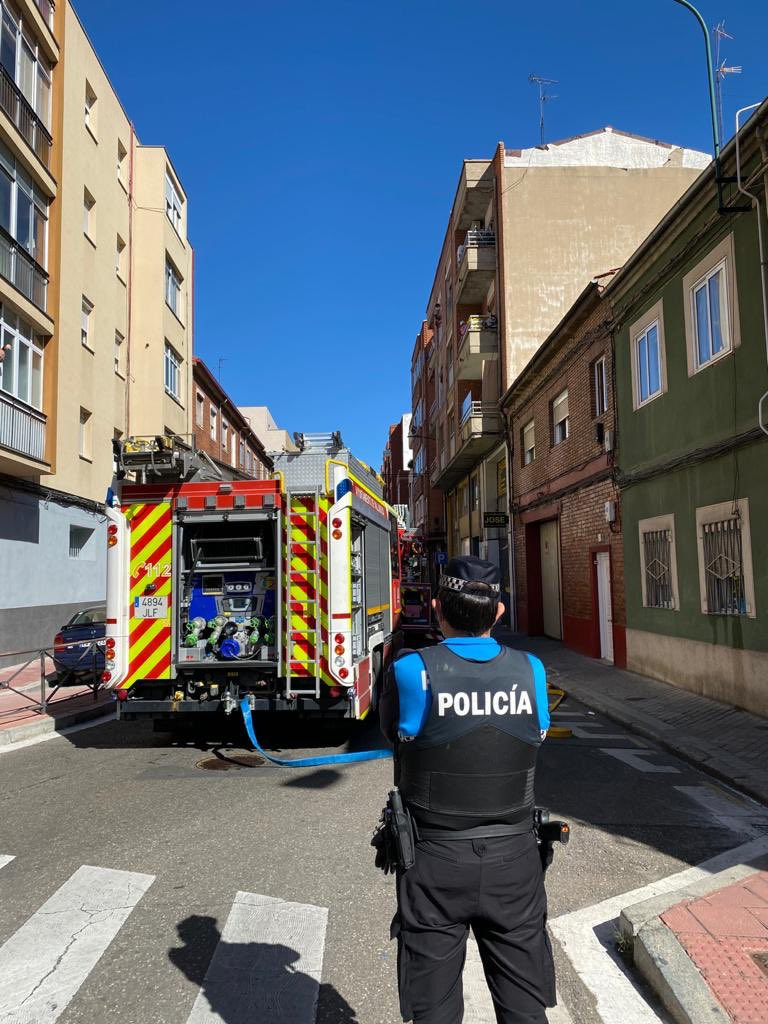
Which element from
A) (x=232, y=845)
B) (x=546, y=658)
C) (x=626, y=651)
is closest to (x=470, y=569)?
(x=232, y=845)

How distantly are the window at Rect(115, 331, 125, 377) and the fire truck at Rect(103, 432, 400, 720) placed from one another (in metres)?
15.7

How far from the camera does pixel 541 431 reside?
18.2 meters

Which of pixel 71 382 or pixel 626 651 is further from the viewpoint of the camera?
pixel 71 382

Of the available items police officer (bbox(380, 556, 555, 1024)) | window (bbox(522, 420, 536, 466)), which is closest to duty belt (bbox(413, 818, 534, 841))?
police officer (bbox(380, 556, 555, 1024))

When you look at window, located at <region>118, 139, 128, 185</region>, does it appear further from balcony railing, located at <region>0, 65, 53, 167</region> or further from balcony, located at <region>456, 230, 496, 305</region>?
balcony, located at <region>456, 230, 496, 305</region>

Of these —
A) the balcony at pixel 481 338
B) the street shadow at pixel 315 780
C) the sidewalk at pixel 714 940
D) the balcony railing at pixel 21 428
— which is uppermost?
the balcony at pixel 481 338

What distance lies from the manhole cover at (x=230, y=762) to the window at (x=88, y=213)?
55.1ft

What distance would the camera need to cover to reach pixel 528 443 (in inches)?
785

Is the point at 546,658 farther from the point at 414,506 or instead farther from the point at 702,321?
the point at 414,506

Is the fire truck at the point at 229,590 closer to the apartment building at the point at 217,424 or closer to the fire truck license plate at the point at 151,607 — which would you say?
the fire truck license plate at the point at 151,607

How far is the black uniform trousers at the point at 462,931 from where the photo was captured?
2.05 metres

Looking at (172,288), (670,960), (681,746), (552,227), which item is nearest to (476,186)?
(552,227)

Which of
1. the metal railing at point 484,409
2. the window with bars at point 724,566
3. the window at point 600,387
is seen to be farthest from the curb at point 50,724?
the metal railing at point 484,409

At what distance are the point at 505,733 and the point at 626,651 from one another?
11279 millimetres
